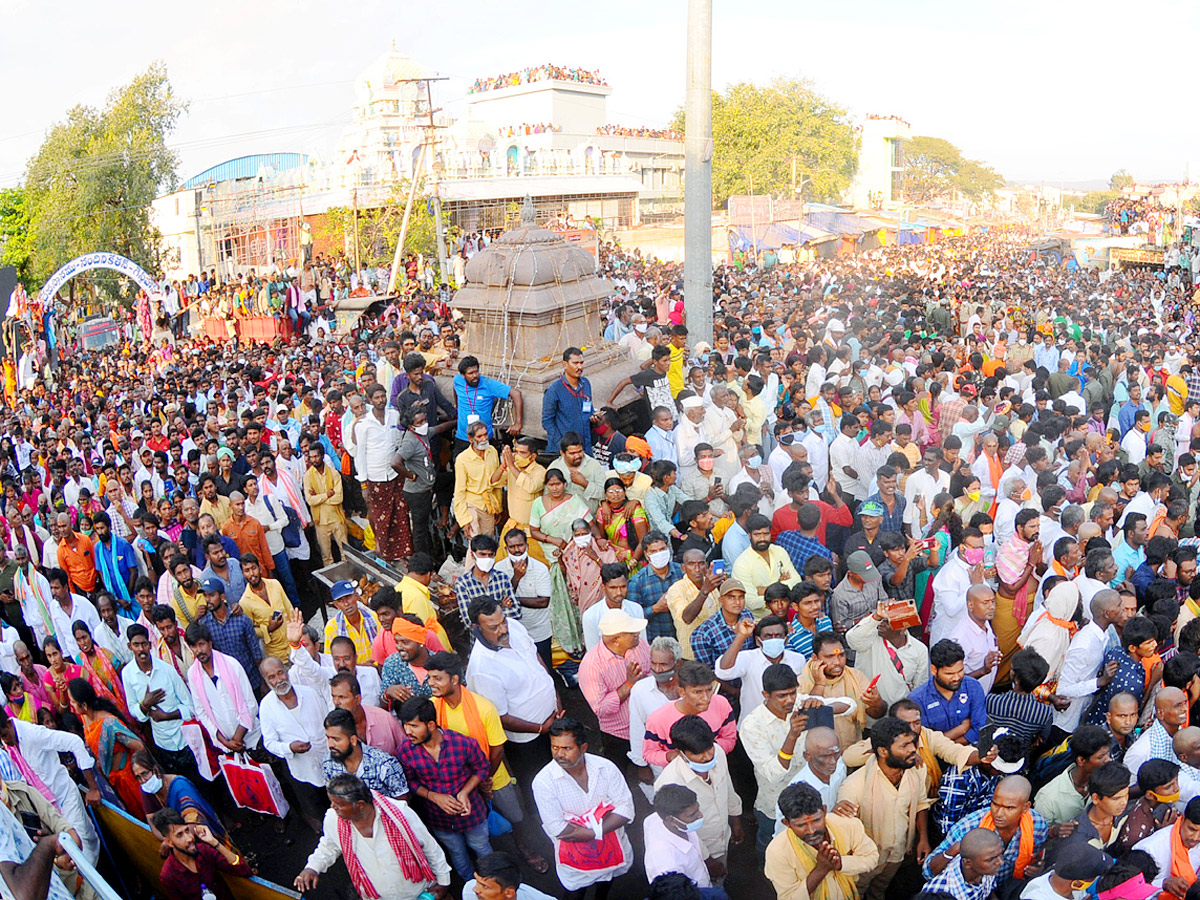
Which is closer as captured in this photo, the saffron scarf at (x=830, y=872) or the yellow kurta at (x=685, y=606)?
the saffron scarf at (x=830, y=872)

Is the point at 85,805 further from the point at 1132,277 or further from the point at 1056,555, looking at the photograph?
the point at 1132,277

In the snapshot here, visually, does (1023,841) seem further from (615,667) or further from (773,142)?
(773,142)

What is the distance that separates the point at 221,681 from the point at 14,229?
4360 centimetres

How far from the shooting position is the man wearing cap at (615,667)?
14.1 feet

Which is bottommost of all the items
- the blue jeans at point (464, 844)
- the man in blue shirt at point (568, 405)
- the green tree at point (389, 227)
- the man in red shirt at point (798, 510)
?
the blue jeans at point (464, 844)

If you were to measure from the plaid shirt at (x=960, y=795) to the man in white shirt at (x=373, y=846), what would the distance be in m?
2.08

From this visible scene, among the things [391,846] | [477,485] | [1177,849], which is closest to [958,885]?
[1177,849]

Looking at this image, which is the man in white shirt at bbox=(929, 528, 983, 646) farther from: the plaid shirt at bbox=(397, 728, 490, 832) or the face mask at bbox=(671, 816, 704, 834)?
the plaid shirt at bbox=(397, 728, 490, 832)

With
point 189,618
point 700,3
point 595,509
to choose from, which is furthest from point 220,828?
point 700,3

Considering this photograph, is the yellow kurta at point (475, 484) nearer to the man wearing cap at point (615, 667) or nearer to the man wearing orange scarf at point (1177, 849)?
the man wearing cap at point (615, 667)

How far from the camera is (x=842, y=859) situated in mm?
3365

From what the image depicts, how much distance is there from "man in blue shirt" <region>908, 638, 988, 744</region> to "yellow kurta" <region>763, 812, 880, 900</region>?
0.74 m

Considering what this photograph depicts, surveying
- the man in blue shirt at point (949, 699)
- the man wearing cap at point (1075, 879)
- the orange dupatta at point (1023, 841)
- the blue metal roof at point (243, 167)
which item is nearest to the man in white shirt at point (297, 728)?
the man in blue shirt at point (949, 699)

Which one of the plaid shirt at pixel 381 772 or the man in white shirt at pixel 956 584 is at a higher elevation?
the man in white shirt at pixel 956 584
